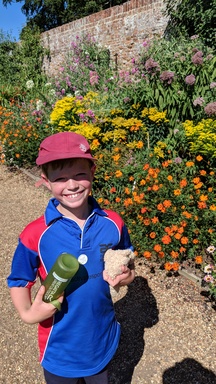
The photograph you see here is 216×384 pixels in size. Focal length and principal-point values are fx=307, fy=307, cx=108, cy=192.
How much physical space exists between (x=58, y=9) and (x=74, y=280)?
111 ft

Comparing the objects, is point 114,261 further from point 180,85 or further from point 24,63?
point 24,63

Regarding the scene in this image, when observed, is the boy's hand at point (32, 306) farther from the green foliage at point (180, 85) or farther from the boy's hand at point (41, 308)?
the green foliage at point (180, 85)

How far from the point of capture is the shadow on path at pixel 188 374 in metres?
2.26

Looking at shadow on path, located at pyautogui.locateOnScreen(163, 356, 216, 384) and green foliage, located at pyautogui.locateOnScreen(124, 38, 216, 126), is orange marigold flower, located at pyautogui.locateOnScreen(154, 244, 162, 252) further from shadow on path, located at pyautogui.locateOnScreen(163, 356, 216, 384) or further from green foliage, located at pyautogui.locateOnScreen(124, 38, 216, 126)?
green foliage, located at pyautogui.locateOnScreen(124, 38, 216, 126)

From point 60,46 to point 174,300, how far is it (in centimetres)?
1090

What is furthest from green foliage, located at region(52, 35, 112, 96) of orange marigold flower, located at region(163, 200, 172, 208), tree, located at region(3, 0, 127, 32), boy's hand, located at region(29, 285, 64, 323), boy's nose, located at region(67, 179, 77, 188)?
tree, located at region(3, 0, 127, 32)

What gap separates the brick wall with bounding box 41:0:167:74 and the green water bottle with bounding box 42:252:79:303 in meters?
7.71

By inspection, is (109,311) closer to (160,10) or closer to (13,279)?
(13,279)

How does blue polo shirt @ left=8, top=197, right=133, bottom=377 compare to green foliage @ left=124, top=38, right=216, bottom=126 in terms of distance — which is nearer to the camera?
blue polo shirt @ left=8, top=197, right=133, bottom=377

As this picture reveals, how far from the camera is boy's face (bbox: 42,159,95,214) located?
1306 millimetres

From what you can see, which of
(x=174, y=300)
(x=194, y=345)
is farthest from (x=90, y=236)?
(x=174, y=300)

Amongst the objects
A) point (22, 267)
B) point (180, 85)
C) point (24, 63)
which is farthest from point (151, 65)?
point (24, 63)

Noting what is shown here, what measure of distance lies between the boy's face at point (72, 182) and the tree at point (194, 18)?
503 centimetres

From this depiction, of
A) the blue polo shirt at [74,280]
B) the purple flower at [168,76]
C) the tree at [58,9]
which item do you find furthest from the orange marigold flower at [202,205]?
the tree at [58,9]
